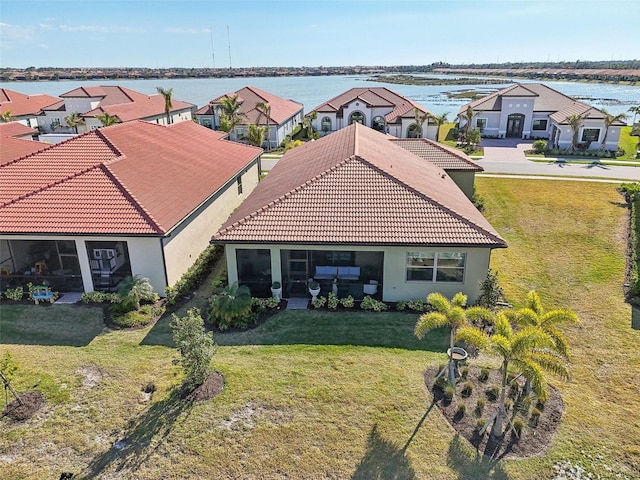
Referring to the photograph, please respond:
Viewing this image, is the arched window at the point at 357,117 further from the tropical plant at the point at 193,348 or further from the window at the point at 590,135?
the tropical plant at the point at 193,348

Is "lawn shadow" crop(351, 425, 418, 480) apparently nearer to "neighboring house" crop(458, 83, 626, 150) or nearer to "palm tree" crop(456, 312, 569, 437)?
"palm tree" crop(456, 312, 569, 437)

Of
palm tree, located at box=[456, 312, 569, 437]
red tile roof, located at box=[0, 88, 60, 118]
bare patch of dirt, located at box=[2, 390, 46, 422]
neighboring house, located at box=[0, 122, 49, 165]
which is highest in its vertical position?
red tile roof, located at box=[0, 88, 60, 118]

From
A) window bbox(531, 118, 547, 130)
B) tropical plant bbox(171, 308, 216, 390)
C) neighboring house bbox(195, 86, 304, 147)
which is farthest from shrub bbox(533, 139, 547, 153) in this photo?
tropical plant bbox(171, 308, 216, 390)

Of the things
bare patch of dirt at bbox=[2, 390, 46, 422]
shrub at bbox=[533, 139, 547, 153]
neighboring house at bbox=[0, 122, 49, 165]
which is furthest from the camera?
shrub at bbox=[533, 139, 547, 153]

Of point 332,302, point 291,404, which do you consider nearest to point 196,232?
point 332,302

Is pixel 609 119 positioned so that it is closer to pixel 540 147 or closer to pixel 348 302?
pixel 540 147

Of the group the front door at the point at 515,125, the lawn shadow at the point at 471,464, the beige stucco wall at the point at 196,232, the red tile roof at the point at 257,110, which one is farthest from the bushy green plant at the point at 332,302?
the front door at the point at 515,125
